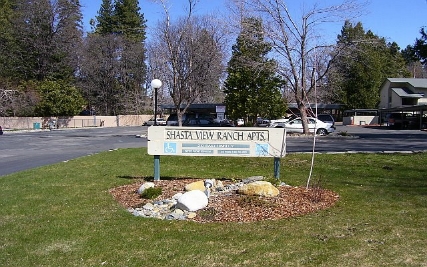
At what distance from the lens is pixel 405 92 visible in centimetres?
6306

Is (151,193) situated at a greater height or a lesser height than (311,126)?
lesser

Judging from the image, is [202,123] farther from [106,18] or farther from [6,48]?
[106,18]

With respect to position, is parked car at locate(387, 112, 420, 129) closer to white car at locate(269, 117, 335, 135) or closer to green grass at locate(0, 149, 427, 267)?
white car at locate(269, 117, 335, 135)

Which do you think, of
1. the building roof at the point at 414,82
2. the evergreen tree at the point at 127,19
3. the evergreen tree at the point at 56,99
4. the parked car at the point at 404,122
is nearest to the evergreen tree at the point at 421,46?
the parked car at the point at 404,122

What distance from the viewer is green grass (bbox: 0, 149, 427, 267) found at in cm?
509

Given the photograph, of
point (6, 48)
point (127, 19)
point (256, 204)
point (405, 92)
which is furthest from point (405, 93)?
point (256, 204)

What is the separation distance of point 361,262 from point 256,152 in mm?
5094

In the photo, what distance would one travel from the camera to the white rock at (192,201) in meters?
7.26

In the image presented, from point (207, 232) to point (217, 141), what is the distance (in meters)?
3.88

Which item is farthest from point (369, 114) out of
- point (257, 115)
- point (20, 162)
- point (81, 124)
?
point (20, 162)

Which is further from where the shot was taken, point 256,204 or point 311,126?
point 311,126

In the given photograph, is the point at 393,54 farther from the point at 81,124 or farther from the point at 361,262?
the point at 361,262

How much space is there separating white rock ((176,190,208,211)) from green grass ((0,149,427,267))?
584 mm

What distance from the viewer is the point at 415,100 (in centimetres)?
6209
